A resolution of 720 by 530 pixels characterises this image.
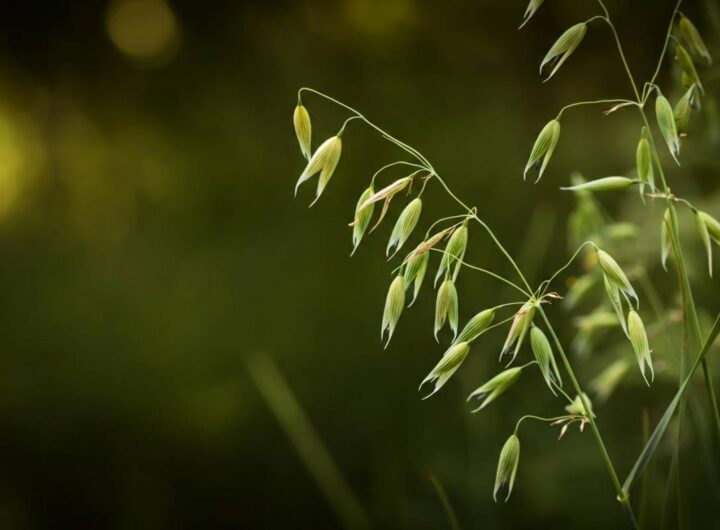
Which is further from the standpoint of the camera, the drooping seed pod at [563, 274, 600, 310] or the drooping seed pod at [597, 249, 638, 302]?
the drooping seed pod at [563, 274, 600, 310]

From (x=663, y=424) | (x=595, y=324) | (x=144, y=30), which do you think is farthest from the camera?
(x=144, y=30)

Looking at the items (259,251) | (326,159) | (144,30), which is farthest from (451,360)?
(144,30)

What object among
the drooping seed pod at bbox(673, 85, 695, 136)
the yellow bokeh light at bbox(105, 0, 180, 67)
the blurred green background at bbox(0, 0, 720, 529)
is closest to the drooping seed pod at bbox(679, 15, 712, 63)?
the drooping seed pod at bbox(673, 85, 695, 136)

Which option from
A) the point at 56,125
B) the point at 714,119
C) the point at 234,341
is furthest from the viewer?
the point at 56,125

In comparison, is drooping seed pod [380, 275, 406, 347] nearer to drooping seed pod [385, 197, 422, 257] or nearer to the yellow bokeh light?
drooping seed pod [385, 197, 422, 257]

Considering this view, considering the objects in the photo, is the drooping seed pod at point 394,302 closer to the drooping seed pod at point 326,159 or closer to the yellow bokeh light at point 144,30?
the drooping seed pod at point 326,159

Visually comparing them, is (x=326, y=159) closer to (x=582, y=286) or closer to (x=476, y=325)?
(x=476, y=325)

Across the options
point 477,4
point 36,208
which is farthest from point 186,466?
point 477,4

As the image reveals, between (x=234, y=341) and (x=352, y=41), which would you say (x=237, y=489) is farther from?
(x=352, y=41)
